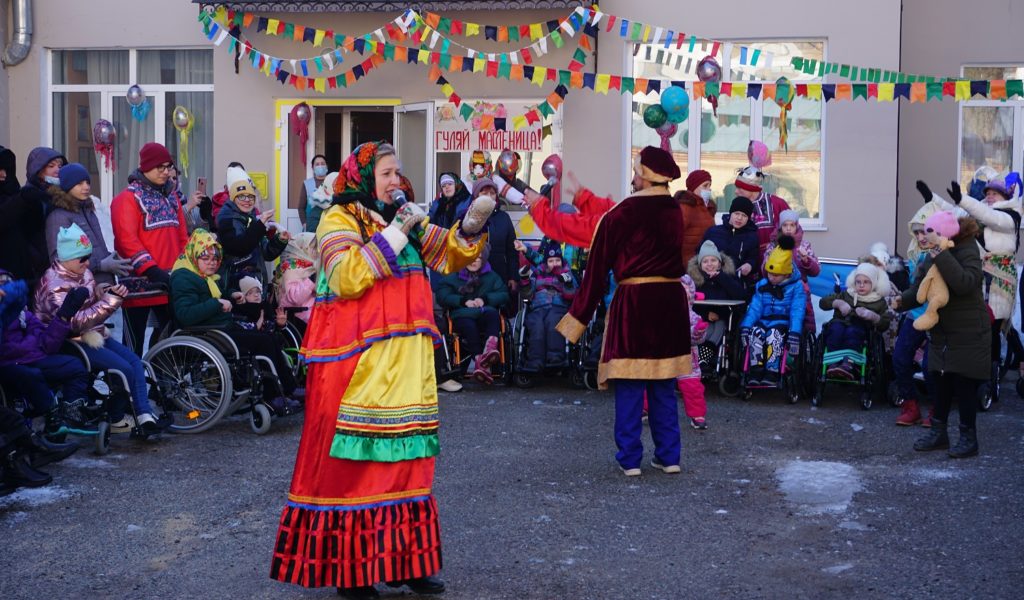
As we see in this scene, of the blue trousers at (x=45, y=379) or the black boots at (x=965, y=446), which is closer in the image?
the blue trousers at (x=45, y=379)

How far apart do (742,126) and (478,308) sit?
4494 mm

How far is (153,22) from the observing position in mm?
15461

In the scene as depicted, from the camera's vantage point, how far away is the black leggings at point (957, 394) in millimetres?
8359

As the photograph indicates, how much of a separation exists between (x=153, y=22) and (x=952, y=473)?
1109 centimetres

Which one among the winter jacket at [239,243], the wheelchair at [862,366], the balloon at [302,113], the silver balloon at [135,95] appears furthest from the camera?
the silver balloon at [135,95]

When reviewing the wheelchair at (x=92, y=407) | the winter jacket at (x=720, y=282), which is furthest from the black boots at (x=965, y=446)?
the wheelchair at (x=92, y=407)

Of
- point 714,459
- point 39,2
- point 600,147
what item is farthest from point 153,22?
point 714,459


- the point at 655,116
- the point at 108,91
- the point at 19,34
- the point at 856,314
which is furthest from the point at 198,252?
the point at 19,34

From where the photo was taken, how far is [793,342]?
10.5 metres

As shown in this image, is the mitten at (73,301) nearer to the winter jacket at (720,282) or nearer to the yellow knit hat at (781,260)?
the winter jacket at (720,282)

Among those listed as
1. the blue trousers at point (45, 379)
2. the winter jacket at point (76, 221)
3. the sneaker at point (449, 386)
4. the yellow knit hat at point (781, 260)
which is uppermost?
the winter jacket at point (76, 221)

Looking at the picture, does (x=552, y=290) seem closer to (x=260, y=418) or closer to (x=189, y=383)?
(x=260, y=418)

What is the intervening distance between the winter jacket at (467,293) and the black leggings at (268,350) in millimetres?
2401

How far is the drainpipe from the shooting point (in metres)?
15.6
